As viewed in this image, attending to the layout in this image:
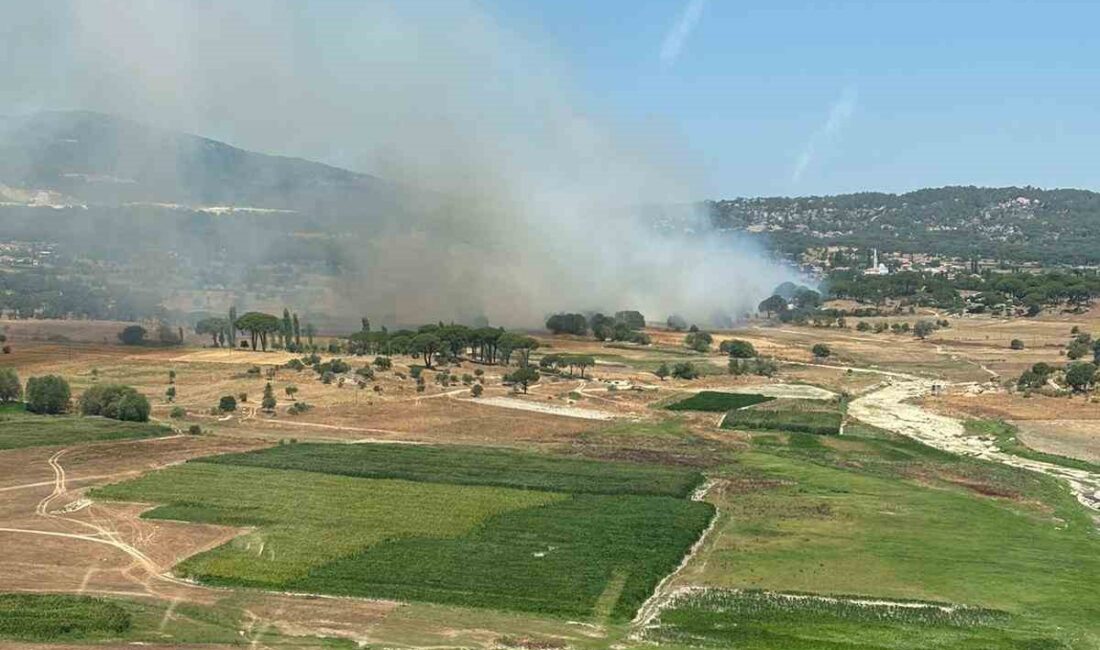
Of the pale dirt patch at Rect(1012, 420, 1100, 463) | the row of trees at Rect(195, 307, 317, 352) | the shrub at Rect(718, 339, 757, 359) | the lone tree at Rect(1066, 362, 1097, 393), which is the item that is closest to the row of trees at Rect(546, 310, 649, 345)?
the shrub at Rect(718, 339, 757, 359)

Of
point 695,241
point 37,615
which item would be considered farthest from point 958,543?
point 695,241

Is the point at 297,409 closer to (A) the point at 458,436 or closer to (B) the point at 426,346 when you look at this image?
(A) the point at 458,436

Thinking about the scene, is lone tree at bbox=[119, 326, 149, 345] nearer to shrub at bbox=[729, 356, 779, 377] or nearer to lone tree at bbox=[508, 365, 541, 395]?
lone tree at bbox=[508, 365, 541, 395]

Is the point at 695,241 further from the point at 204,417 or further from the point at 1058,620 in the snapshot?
the point at 1058,620

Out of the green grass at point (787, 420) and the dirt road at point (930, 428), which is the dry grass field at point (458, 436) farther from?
the green grass at point (787, 420)

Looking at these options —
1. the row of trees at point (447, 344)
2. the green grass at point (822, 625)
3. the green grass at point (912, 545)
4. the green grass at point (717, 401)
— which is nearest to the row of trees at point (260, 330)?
the row of trees at point (447, 344)

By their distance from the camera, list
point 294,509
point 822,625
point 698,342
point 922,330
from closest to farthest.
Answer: point 822,625 < point 294,509 < point 698,342 < point 922,330

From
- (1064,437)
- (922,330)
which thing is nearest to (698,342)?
(922,330)
